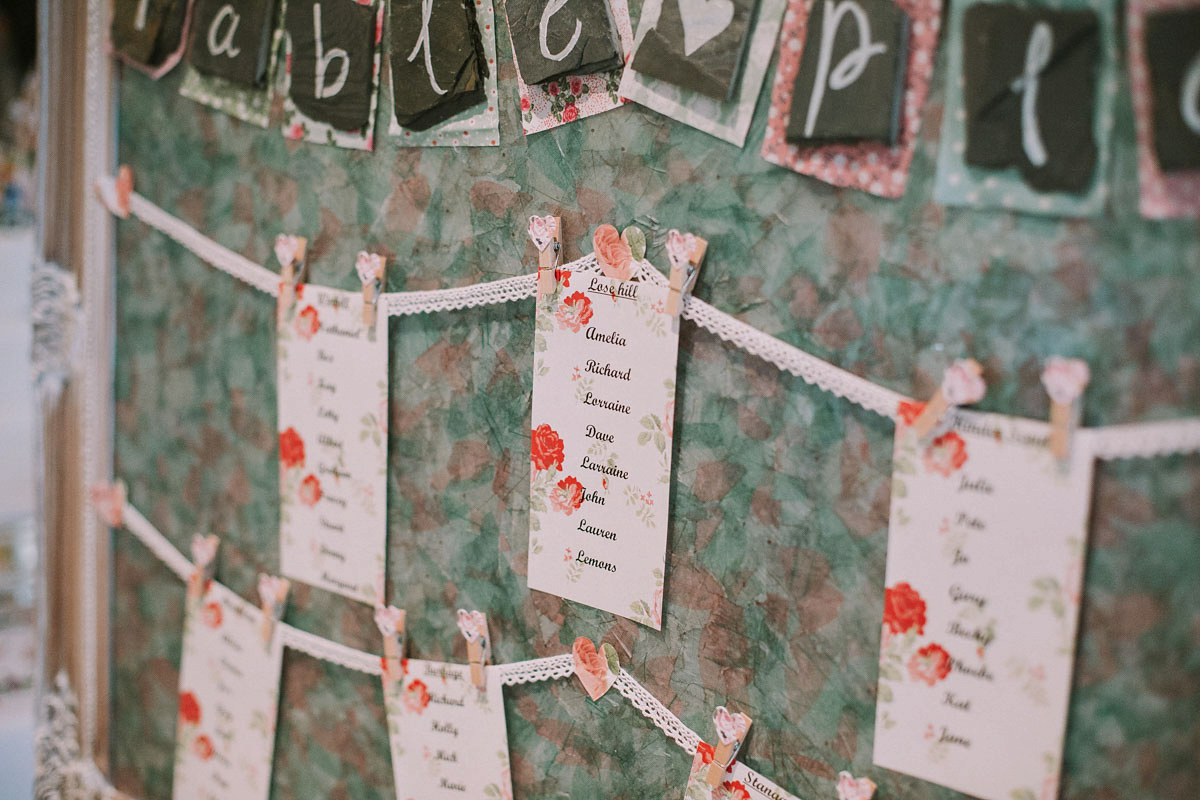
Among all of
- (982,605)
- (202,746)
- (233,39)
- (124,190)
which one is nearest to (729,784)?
(982,605)

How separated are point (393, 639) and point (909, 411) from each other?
691mm

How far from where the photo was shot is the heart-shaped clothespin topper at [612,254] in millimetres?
867

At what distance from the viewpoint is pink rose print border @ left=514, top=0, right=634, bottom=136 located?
84cm

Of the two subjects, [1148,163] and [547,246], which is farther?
[547,246]

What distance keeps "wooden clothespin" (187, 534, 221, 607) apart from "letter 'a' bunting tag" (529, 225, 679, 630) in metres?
0.61

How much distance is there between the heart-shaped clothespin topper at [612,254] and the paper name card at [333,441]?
0.32 metres

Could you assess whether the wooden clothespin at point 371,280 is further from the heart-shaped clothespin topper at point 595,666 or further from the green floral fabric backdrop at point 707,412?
the heart-shaped clothespin topper at point 595,666

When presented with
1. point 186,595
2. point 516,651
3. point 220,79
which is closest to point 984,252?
point 516,651

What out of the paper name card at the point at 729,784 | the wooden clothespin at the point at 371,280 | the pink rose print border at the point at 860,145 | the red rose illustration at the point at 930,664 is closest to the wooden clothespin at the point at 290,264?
the wooden clothespin at the point at 371,280

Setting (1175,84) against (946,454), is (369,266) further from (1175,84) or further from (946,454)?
(1175,84)

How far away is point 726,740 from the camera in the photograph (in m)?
0.86

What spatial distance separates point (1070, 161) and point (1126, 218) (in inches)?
2.3

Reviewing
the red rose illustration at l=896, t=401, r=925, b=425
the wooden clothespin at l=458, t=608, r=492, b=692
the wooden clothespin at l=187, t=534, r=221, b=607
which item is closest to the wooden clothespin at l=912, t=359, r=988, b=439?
the red rose illustration at l=896, t=401, r=925, b=425

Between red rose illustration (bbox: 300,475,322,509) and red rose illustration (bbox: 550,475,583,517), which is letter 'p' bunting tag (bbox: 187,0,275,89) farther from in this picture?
red rose illustration (bbox: 550,475,583,517)
